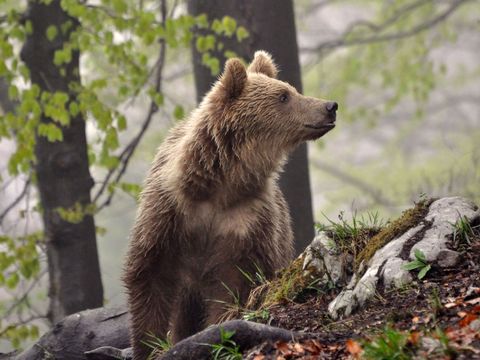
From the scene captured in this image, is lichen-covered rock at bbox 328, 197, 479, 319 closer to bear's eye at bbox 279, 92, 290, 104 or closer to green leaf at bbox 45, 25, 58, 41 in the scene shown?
bear's eye at bbox 279, 92, 290, 104

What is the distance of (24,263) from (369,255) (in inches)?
185

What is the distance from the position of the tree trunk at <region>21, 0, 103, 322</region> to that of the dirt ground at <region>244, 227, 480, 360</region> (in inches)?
164

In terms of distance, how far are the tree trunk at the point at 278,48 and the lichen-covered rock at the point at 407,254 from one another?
145 inches

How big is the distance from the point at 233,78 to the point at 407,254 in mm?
2013

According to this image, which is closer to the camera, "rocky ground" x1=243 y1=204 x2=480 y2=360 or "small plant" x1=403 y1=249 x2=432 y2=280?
"rocky ground" x1=243 y1=204 x2=480 y2=360

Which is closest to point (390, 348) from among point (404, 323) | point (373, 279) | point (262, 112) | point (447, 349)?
point (447, 349)

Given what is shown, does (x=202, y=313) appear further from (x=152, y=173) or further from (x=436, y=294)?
(x=436, y=294)

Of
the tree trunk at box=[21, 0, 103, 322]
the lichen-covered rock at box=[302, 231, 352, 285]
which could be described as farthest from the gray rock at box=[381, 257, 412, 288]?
the tree trunk at box=[21, 0, 103, 322]

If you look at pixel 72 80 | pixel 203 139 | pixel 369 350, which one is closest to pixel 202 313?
pixel 203 139

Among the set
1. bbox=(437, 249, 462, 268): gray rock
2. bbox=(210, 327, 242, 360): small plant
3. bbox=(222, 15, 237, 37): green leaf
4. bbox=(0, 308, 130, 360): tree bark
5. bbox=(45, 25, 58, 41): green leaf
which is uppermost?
bbox=(45, 25, 58, 41): green leaf

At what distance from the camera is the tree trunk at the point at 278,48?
8648 mm

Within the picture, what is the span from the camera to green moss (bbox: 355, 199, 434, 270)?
17.2 ft

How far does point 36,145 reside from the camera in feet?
29.2

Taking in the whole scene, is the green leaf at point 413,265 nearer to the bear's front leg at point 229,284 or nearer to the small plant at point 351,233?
the small plant at point 351,233
